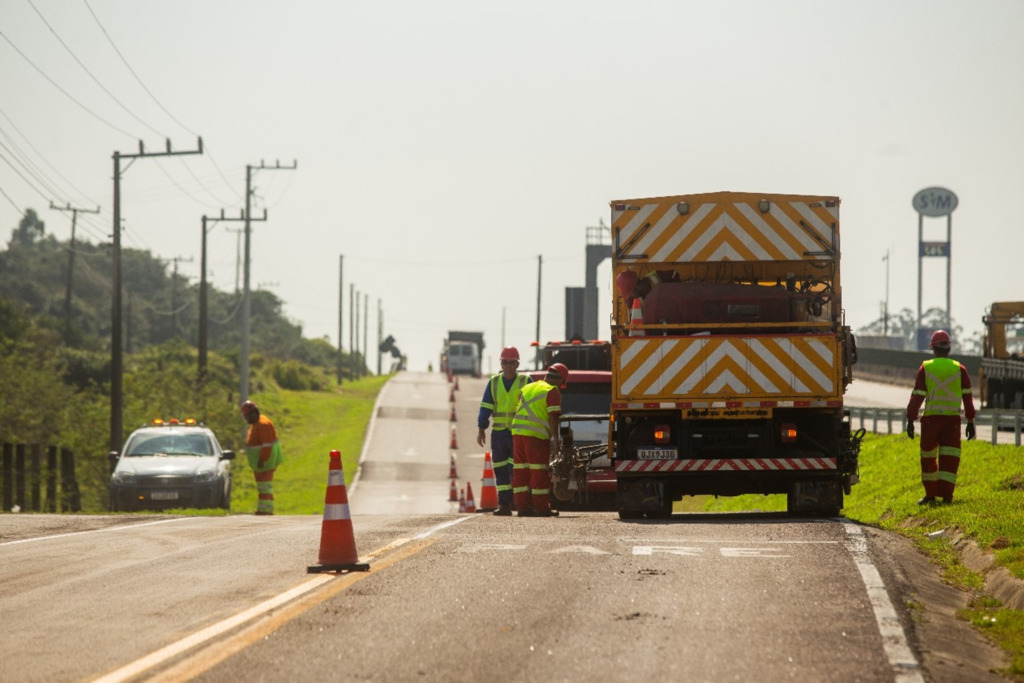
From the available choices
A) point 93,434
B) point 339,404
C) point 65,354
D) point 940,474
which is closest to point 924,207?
point 339,404

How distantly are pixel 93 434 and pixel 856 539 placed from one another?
36.4m

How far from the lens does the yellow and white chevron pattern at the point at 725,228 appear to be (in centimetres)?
1653

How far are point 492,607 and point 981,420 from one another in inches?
841

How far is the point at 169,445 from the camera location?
2672 centimetres

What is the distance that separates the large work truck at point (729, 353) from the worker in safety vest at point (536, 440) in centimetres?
75

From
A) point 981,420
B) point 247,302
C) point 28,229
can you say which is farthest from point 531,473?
point 28,229

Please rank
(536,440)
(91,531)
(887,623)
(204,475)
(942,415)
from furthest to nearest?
(204,475)
(536,440)
(942,415)
(91,531)
(887,623)

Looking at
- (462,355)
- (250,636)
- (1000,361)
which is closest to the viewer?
(250,636)

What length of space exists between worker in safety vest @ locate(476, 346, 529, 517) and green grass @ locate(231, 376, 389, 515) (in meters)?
15.8

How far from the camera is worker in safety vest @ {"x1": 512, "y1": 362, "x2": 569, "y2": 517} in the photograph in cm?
1683

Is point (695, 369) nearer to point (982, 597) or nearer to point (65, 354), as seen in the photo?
point (982, 597)

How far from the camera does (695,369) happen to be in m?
16.2

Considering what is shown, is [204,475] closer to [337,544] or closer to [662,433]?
[662,433]

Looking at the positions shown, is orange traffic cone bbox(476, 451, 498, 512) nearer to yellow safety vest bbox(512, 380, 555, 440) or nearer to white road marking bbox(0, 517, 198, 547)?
white road marking bbox(0, 517, 198, 547)
